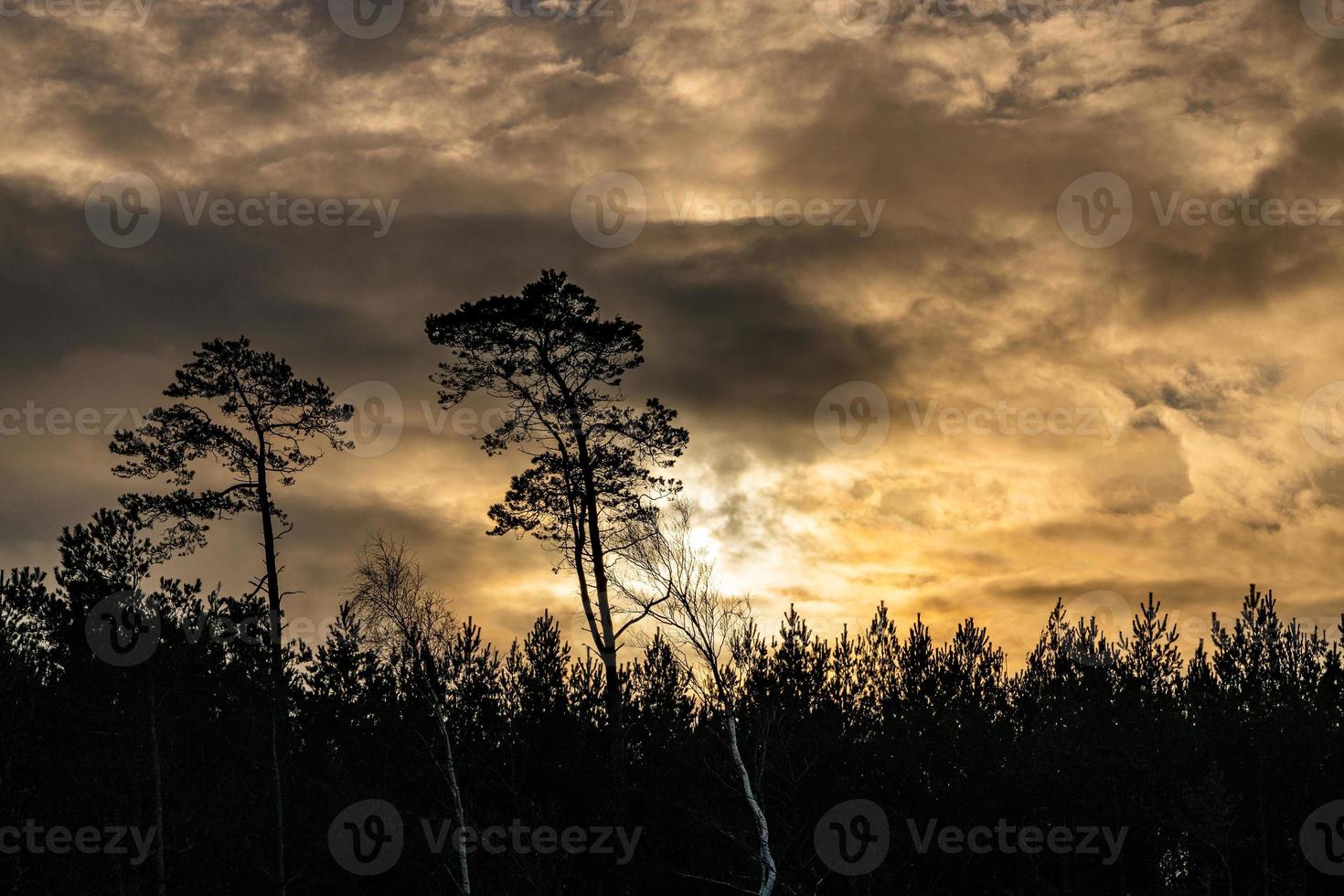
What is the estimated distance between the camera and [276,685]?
35.1m

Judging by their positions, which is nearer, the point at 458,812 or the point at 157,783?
the point at 458,812

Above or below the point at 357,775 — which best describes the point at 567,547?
Result: above

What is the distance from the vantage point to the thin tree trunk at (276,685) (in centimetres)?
3338

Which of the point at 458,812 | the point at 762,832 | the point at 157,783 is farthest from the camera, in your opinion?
the point at 157,783

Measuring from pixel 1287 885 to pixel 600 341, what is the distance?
2433 cm

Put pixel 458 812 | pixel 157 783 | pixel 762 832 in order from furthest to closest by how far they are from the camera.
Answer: pixel 157 783, pixel 458 812, pixel 762 832

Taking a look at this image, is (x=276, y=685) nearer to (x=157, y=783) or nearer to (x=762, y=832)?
(x=157, y=783)

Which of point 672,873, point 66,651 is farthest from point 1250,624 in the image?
point 66,651

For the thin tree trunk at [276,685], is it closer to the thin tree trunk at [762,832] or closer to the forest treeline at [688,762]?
the forest treeline at [688,762]

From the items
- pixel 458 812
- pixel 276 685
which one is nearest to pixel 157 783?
pixel 276 685

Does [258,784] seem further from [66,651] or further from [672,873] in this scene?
[672,873]

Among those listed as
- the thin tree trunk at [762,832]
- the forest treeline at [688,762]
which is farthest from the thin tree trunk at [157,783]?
the thin tree trunk at [762,832]

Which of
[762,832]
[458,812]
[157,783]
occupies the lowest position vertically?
[762,832]

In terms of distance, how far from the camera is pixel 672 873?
33469 millimetres
